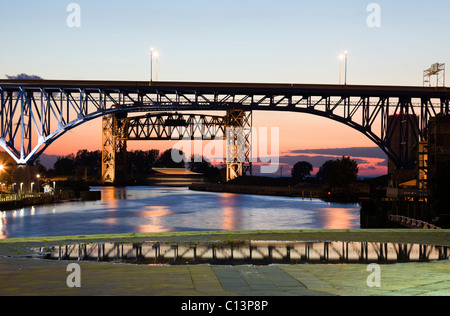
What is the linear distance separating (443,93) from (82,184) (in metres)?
77.9

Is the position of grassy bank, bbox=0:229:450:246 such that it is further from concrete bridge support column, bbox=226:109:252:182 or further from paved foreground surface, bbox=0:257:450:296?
concrete bridge support column, bbox=226:109:252:182

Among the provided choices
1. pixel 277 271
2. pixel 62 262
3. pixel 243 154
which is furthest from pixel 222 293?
pixel 243 154

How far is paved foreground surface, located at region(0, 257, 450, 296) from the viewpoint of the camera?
10.4 m

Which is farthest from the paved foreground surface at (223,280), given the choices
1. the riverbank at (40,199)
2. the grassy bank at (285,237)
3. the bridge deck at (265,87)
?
the bridge deck at (265,87)

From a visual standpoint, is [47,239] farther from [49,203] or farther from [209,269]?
[49,203]

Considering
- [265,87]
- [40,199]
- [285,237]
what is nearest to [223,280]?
[285,237]

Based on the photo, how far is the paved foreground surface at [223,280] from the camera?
10.4 metres

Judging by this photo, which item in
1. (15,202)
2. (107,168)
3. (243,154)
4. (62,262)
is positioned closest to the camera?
(62,262)

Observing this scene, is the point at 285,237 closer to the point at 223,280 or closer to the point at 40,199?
the point at 223,280

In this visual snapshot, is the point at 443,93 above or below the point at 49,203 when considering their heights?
above

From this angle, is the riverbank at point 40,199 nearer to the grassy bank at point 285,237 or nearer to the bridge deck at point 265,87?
the bridge deck at point 265,87

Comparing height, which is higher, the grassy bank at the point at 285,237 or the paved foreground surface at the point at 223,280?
the paved foreground surface at the point at 223,280

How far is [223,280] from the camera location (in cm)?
1154

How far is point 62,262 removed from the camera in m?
14.9
